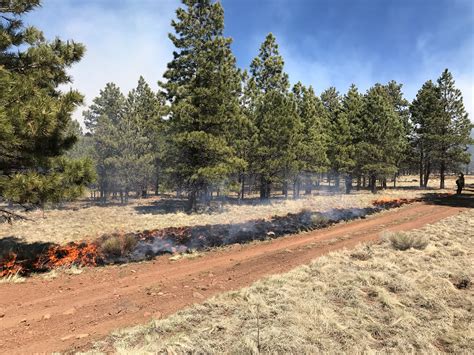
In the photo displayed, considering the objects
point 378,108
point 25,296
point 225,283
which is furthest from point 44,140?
point 378,108

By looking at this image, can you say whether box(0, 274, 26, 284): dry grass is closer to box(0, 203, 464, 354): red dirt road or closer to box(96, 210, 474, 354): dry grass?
box(0, 203, 464, 354): red dirt road

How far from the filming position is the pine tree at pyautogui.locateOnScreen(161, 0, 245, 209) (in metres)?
22.4

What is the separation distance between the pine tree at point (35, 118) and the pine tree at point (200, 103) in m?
11.3

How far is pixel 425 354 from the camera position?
4.98 m

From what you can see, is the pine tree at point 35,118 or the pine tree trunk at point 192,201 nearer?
the pine tree at point 35,118

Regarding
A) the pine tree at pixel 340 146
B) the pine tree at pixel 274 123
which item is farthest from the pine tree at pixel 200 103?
the pine tree at pixel 340 146

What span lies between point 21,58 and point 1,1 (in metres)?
1.76

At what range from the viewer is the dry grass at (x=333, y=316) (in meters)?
5.18

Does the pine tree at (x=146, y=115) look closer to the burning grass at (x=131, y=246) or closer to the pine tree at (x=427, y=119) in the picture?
the burning grass at (x=131, y=246)

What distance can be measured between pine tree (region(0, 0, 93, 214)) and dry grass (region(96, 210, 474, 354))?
5642mm

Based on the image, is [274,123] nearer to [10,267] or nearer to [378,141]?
[378,141]

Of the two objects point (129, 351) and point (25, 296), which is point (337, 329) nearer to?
point (129, 351)

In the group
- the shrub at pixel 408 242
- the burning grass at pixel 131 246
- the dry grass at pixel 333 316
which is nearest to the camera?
the dry grass at pixel 333 316

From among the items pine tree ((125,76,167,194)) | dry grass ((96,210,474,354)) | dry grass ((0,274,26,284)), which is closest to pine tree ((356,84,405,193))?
pine tree ((125,76,167,194))
